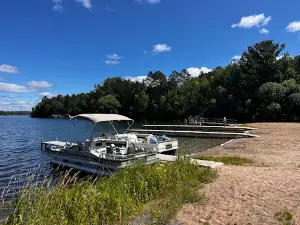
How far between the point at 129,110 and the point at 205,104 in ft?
117

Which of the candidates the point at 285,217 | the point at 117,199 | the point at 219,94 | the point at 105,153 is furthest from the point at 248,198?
the point at 219,94

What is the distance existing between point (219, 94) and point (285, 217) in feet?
178

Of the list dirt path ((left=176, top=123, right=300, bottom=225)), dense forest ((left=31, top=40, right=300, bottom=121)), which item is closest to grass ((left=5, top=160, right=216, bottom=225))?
dirt path ((left=176, top=123, right=300, bottom=225))

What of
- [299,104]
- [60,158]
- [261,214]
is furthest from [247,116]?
[261,214]

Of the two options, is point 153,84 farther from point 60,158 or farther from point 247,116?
point 60,158

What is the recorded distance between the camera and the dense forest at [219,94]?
44969 mm

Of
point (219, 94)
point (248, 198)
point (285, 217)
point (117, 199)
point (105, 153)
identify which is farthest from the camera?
point (219, 94)

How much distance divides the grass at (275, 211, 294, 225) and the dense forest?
4113cm

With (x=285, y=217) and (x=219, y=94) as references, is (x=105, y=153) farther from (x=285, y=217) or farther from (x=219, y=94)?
(x=219, y=94)

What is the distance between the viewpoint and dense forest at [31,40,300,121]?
148ft

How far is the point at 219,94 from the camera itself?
57.9m

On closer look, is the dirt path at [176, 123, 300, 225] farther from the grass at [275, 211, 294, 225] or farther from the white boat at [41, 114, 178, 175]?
the white boat at [41, 114, 178, 175]

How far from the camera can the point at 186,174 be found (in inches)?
367

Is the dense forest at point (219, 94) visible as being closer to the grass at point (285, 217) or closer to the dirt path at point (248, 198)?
the dirt path at point (248, 198)
